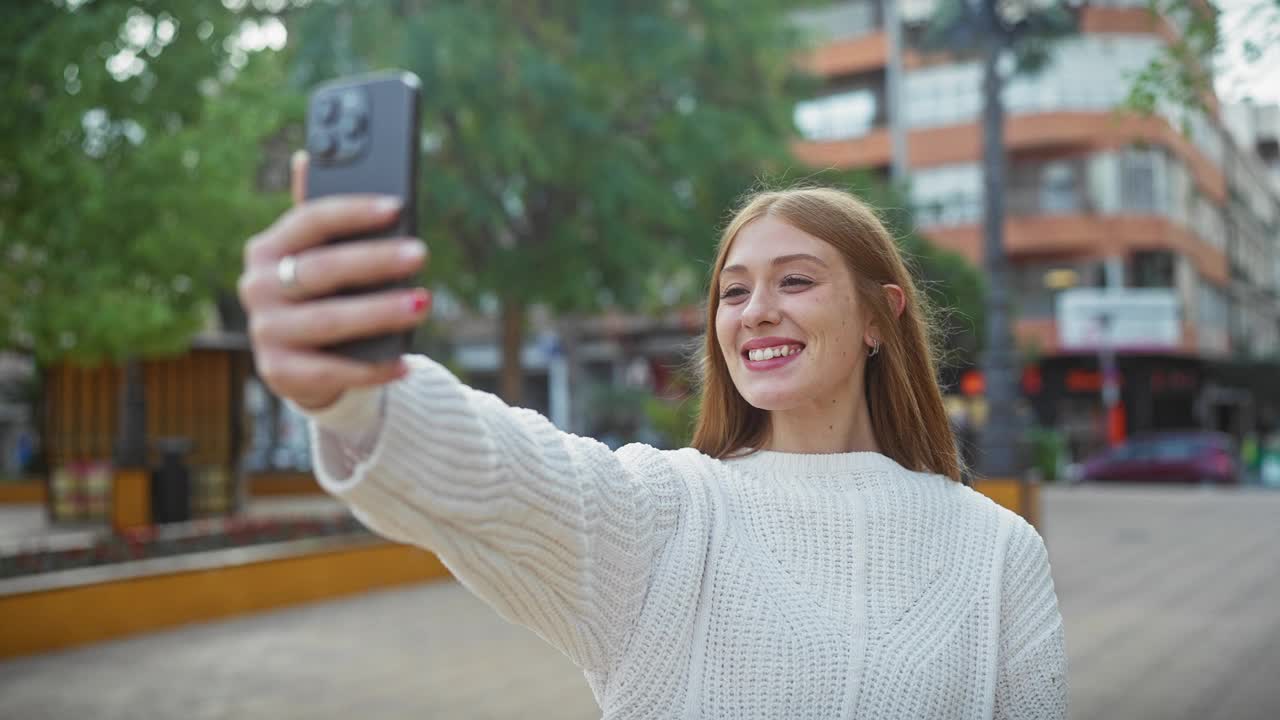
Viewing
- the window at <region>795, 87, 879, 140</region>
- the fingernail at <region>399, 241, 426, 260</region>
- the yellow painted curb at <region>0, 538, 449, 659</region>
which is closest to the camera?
the fingernail at <region>399, 241, 426, 260</region>

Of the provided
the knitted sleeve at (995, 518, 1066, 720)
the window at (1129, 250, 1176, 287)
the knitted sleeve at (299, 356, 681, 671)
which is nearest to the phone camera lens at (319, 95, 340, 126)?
the knitted sleeve at (299, 356, 681, 671)

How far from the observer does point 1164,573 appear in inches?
489

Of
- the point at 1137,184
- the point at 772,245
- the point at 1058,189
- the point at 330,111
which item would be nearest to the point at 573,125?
the point at 772,245

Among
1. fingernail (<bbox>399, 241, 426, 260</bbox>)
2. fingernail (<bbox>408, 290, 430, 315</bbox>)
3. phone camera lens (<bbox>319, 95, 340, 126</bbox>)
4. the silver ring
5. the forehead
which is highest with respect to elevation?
phone camera lens (<bbox>319, 95, 340, 126</bbox>)

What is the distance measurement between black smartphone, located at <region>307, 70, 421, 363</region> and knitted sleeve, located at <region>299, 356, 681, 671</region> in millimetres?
176

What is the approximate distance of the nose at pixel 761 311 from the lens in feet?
6.87

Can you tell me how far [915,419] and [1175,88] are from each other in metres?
4.60

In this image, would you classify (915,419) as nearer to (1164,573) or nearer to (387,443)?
(387,443)

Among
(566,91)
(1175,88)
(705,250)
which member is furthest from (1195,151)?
(1175,88)

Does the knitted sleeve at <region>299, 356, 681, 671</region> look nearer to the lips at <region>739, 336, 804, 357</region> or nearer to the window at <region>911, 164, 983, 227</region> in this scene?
the lips at <region>739, 336, 804, 357</region>

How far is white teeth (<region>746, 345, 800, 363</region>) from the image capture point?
2.12 meters

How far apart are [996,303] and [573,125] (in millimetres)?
5664

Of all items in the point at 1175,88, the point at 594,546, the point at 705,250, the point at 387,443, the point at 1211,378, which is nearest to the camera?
the point at 387,443

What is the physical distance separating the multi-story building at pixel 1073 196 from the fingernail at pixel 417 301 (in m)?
32.4
